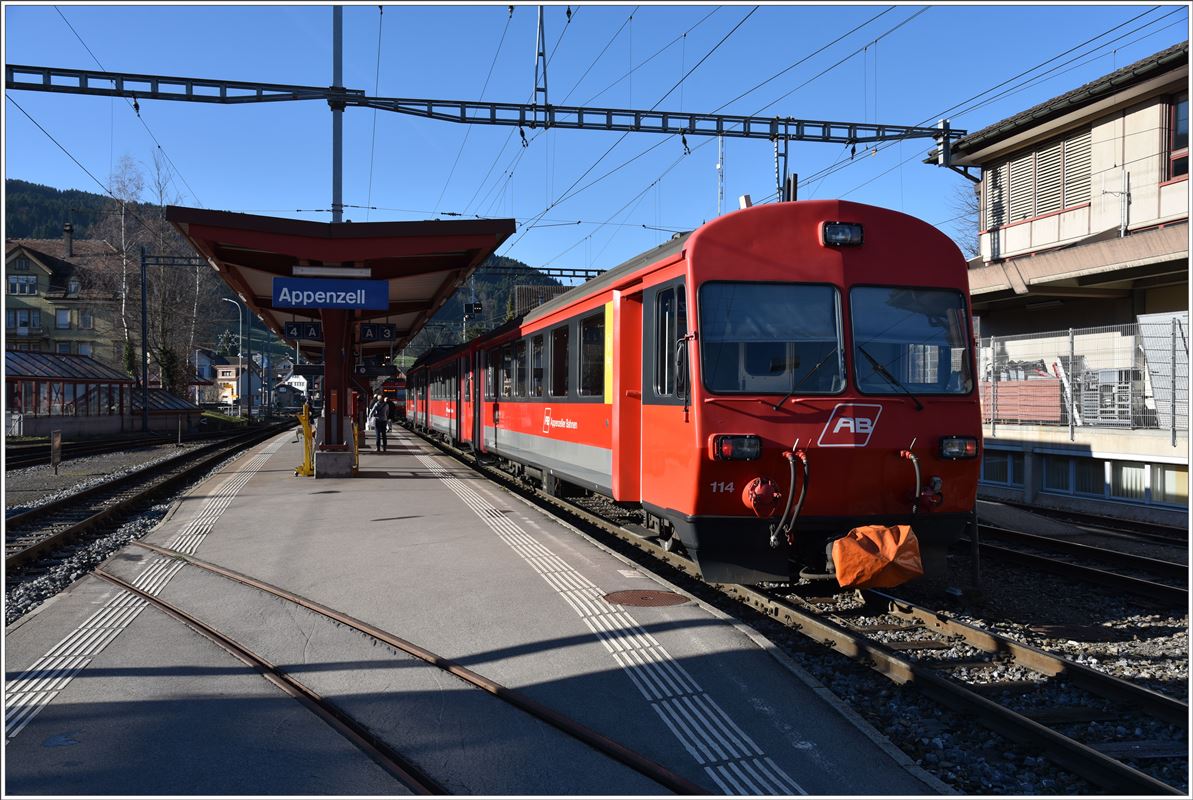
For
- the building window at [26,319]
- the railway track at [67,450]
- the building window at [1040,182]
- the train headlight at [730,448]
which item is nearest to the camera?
the train headlight at [730,448]

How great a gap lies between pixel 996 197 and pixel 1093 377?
8.59 metres

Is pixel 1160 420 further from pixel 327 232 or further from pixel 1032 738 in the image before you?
pixel 327 232

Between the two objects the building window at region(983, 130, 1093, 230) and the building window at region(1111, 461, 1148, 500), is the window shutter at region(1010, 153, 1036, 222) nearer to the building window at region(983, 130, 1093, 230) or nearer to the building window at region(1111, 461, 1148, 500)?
the building window at region(983, 130, 1093, 230)

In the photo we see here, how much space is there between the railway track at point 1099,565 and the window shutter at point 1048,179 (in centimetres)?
1191

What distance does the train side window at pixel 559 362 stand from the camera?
11336 mm

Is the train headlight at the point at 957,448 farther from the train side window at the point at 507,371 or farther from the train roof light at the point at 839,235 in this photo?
the train side window at the point at 507,371

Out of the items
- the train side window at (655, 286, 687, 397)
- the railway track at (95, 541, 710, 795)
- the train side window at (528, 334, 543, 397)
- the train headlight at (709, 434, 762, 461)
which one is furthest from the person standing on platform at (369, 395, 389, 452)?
the train headlight at (709, 434, 762, 461)

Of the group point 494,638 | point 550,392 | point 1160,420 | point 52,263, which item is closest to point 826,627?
point 494,638

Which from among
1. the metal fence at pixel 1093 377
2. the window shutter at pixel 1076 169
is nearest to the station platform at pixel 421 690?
the metal fence at pixel 1093 377

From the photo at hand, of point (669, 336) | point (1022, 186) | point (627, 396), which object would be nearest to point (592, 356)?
point (627, 396)

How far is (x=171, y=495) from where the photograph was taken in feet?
53.3

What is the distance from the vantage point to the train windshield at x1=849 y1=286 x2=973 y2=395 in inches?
283

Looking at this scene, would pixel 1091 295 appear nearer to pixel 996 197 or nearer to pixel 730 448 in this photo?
pixel 996 197

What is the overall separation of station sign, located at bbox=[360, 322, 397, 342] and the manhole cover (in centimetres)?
1351
